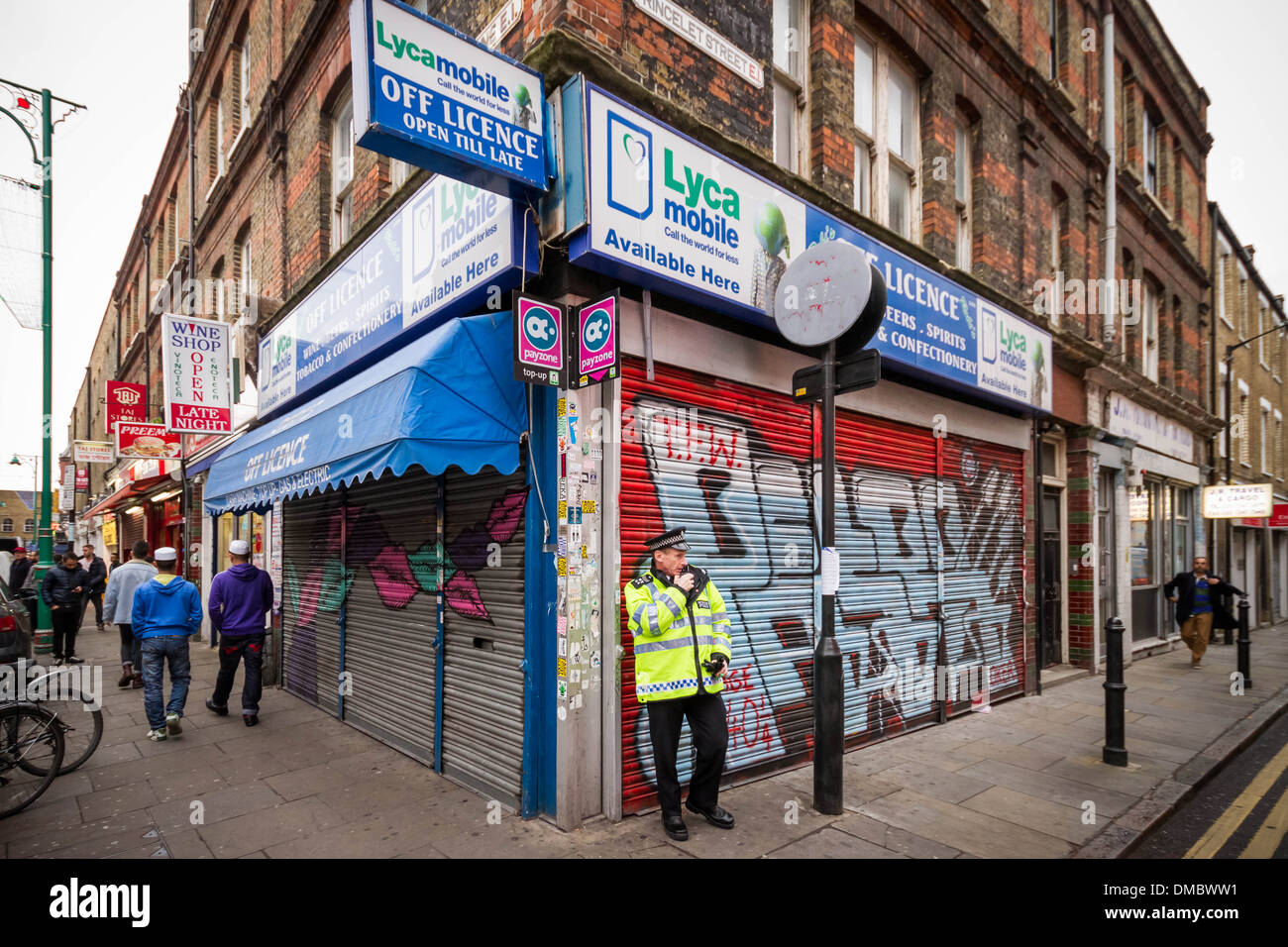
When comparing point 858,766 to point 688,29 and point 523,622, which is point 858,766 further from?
point 688,29

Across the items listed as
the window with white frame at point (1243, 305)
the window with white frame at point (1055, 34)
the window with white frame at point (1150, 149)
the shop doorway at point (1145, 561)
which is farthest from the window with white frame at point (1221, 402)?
the window with white frame at point (1055, 34)

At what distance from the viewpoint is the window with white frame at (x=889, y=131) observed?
8.34 metres

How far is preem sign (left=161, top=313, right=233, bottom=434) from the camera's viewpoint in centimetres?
1054

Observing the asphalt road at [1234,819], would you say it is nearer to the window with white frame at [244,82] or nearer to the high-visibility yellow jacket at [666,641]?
the high-visibility yellow jacket at [666,641]

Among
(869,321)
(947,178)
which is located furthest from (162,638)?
(947,178)

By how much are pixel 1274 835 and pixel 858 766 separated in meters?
2.86

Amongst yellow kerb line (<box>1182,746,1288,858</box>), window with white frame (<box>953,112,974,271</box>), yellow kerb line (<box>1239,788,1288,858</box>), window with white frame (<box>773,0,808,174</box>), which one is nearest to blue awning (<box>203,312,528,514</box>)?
window with white frame (<box>773,0,808,174</box>)

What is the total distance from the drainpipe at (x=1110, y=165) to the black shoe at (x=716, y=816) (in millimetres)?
11987

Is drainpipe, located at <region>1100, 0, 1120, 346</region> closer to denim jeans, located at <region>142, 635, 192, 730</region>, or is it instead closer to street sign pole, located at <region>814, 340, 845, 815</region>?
street sign pole, located at <region>814, 340, 845, 815</region>

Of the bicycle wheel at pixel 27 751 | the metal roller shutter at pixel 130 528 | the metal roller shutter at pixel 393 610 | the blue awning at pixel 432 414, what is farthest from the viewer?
the metal roller shutter at pixel 130 528

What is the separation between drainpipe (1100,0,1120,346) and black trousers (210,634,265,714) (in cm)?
1409

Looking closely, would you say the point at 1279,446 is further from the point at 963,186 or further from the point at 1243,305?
the point at 963,186

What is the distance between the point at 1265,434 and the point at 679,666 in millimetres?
26541

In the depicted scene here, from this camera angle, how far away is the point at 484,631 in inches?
218
